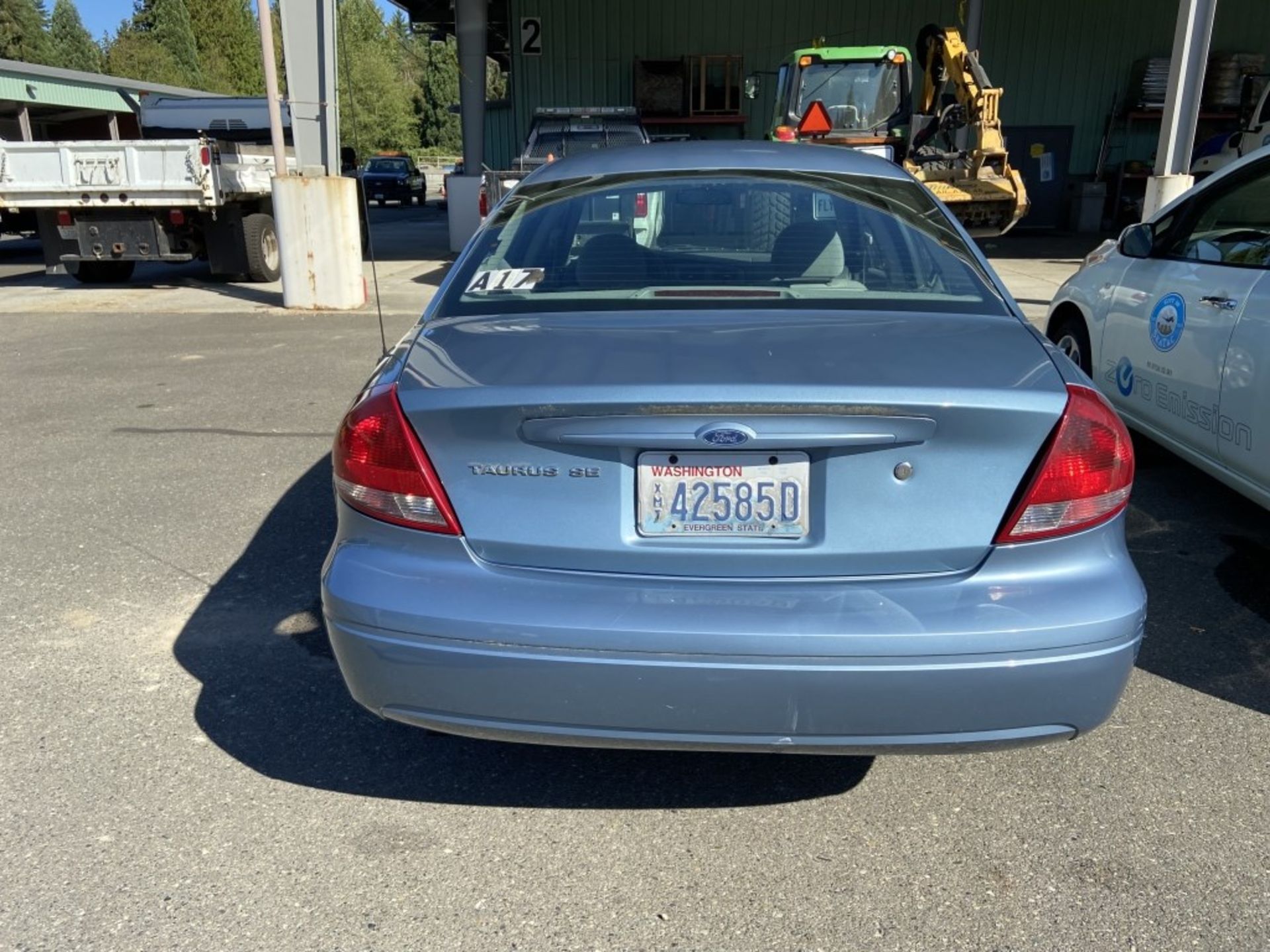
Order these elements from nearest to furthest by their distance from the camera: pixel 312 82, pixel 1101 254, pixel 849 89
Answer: pixel 1101 254
pixel 312 82
pixel 849 89

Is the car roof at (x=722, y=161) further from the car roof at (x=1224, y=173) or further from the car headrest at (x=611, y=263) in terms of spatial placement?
the car roof at (x=1224, y=173)

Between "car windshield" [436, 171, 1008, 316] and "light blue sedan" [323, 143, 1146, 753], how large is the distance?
0.48 meters

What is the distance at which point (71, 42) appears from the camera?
2813 inches

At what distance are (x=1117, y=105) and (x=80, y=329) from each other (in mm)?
21813

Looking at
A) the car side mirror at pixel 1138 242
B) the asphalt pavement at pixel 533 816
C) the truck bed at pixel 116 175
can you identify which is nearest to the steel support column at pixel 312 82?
the truck bed at pixel 116 175

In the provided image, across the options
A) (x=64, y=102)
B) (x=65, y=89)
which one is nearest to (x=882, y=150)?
(x=64, y=102)

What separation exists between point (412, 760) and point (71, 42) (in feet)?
280

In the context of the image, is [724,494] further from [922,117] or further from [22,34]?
[22,34]

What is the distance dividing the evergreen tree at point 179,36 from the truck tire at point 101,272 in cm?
5715

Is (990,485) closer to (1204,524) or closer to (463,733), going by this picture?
(463,733)

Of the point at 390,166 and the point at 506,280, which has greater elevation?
the point at 390,166

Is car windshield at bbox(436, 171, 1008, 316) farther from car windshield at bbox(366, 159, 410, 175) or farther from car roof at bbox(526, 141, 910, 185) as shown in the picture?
car windshield at bbox(366, 159, 410, 175)

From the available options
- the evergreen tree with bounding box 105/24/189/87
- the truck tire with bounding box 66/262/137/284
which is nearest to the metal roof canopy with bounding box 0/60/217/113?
the truck tire with bounding box 66/262/137/284

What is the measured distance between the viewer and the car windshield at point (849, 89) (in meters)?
14.8
